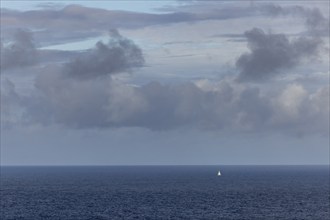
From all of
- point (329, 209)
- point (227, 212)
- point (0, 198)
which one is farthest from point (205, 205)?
point (0, 198)

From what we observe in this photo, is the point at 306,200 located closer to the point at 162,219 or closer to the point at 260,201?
the point at 260,201

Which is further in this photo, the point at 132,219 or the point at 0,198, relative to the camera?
the point at 0,198

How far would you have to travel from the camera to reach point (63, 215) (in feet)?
403

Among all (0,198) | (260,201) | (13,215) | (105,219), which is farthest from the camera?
(0,198)

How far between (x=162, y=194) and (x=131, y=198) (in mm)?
17878

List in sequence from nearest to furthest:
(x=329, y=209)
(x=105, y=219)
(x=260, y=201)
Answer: (x=105, y=219)
(x=329, y=209)
(x=260, y=201)

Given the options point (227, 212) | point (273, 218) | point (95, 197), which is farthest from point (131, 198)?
point (273, 218)

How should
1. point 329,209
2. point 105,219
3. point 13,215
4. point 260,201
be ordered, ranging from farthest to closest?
point 260,201, point 329,209, point 13,215, point 105,219

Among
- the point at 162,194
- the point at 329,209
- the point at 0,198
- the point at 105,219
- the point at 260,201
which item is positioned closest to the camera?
the point at 105,219

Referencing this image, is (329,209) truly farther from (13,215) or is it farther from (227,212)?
(13,215)

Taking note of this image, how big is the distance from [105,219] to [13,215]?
1973 cm

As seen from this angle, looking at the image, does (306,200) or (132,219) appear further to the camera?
(306,200)

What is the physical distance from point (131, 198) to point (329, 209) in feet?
171

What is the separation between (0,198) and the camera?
545ft
